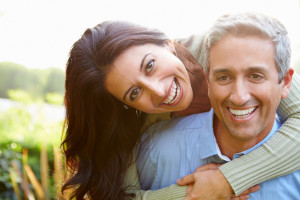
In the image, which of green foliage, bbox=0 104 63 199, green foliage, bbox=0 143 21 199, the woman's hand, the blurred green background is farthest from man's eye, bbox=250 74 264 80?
green foliage, bbox=0 143 21 199

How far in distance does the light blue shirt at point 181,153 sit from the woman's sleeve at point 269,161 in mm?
52

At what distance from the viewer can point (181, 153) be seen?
2326mm

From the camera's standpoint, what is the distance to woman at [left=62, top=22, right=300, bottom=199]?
90.8 inches

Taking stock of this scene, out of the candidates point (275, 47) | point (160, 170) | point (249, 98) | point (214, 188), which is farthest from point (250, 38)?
point (160, 170)

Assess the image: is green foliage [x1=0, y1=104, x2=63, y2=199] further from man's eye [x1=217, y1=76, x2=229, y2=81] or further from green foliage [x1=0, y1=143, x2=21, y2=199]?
man's eye [x1=217, y1=76, x2=229, y2=81]

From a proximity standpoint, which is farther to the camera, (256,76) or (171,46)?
(171,46)

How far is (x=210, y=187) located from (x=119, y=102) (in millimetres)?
849

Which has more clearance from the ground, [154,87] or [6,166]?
[154,87]

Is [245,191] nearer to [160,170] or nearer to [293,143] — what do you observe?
[293,143]

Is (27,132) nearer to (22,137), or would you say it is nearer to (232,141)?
(22,137)

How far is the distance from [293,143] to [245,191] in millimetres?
371

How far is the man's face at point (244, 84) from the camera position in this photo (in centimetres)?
189

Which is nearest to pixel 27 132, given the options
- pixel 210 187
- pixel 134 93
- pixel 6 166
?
pixel 6 166

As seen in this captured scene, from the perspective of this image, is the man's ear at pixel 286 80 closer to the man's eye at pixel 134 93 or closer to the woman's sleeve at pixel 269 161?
the woman's sleeve at pixel 269 161
